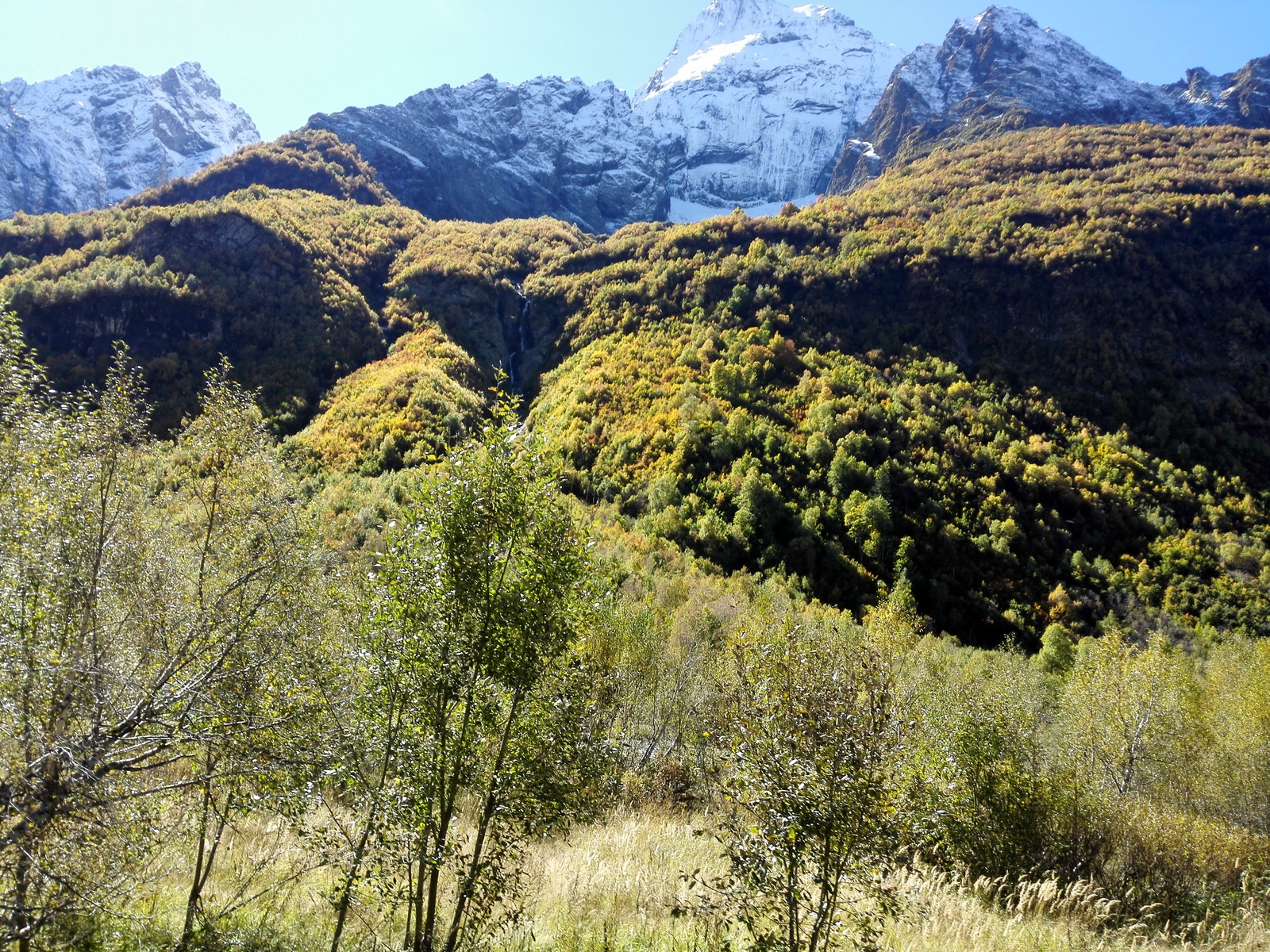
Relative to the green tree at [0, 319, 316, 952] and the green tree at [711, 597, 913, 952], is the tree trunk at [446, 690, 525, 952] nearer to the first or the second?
the green tree at [711, 597, 913, 952]

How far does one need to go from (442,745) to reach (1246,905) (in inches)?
570

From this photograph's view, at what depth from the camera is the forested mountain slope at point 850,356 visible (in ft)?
150

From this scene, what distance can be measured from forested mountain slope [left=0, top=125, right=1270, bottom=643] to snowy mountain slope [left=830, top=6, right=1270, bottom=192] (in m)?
52.3

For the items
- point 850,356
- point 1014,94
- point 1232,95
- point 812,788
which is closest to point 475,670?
point 812,788

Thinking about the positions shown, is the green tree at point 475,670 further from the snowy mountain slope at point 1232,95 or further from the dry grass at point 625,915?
the snowy mountain slope at point 1232,95

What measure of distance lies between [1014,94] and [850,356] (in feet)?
459

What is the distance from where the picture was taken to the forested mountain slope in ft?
150

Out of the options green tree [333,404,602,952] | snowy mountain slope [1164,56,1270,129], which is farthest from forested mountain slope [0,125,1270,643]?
snowy mountain slope [1164,56,1270,129]

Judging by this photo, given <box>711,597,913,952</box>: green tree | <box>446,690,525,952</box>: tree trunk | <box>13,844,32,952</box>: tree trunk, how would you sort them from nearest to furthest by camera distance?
1. <box>711,597,913,952</box>: green tree
2. <box>13,844,32,952</box>: tree trunk
3. <box>446,690,525,952</box>: tree trunk

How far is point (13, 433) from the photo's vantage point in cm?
738

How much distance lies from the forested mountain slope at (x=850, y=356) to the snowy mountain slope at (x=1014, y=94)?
52302 millimetres

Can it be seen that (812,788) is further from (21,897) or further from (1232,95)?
(1232,95)

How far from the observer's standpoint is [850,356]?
2616 inches

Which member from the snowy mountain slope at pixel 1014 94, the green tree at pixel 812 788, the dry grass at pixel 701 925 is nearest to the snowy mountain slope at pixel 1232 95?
the snowy mountain slope at pixel 1014 94
